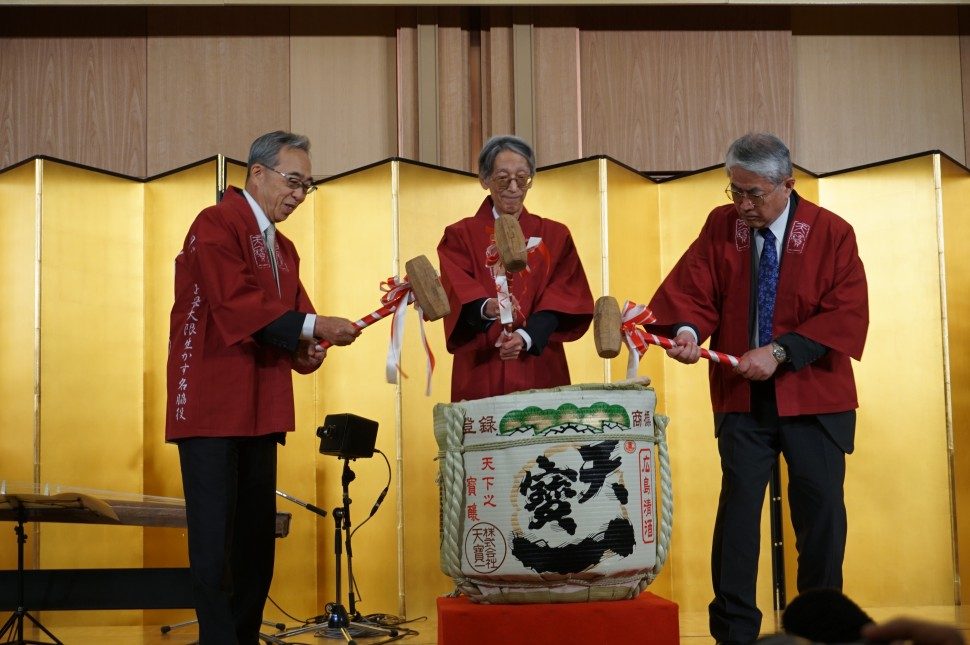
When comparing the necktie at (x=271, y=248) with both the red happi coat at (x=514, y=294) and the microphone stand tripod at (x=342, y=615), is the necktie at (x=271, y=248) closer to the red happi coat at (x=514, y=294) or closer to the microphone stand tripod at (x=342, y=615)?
the red happi coat at (x=514, y=294)

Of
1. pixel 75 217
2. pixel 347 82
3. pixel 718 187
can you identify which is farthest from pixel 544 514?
pixel 347 82

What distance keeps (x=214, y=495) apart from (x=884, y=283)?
10.8ft

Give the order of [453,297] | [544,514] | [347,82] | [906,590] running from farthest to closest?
[347,82] < [906,590] < [453,297] < [544,514]

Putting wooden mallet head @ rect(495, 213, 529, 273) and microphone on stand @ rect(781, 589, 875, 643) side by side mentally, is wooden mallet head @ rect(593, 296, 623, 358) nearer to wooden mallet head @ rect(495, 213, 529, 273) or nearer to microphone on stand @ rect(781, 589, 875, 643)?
wooden mallet head @ rect(495, 213, 529, 273)

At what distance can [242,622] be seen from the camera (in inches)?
107

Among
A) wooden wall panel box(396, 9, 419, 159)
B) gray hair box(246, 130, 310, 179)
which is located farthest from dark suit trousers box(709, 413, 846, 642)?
wooden wall panel box(396, 9, 419, 159)

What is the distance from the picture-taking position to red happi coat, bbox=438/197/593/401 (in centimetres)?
304

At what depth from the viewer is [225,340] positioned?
2607 mm

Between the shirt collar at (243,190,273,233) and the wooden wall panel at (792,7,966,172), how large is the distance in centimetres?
368

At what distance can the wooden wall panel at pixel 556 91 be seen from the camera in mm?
5488

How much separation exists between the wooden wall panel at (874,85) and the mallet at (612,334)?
3247 mm

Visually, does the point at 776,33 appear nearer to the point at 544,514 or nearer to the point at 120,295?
the point at 120,295

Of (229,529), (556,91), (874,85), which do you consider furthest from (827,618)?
(874,85)

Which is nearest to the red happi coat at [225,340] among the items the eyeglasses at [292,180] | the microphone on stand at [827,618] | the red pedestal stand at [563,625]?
the eyeglasses at [292,180]
